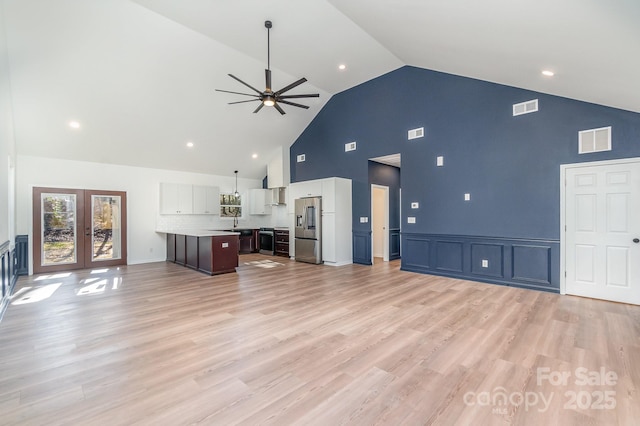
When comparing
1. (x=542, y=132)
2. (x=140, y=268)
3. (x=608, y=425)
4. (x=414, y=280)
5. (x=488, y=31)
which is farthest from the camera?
(x=140, y=268)

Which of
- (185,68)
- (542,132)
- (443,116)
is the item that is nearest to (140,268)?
(185,68)

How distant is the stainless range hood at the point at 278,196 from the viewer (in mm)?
9484

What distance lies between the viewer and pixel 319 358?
253 cm

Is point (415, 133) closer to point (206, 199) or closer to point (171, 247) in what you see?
point (206, 199)

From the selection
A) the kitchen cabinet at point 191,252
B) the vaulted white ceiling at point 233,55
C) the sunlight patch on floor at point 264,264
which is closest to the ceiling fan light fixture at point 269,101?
the vaulted white ceiling at point 233,55

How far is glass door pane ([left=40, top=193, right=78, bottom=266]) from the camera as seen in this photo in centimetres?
643

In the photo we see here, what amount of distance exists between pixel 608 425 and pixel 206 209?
891 centimetres

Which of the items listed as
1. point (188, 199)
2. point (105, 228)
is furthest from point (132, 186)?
point (188, 199)

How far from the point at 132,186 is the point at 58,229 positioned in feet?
5.88

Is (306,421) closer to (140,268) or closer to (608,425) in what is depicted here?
(608,425)

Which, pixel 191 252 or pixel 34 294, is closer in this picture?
pixel 34 294

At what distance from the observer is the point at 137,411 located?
185cm

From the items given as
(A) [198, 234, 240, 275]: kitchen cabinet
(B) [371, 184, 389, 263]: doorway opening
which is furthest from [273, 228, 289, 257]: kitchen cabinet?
(B) [371, 184, 389, 263]: doorway opening

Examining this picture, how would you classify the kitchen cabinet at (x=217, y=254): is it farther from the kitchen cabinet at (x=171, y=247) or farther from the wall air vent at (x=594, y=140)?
the wall air vent at (x=594, y=140)
